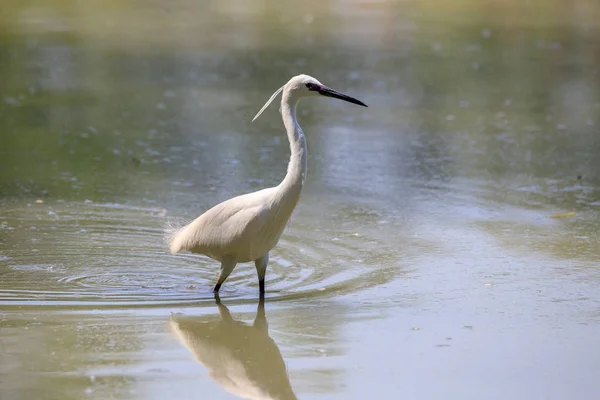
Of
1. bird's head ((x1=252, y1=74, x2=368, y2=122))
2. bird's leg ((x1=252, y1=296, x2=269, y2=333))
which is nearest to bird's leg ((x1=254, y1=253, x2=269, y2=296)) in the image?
bird's leg ((x1=252, y1=296, x2=269, y2=333))

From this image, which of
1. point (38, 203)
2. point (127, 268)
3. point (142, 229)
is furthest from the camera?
point (38, 203)

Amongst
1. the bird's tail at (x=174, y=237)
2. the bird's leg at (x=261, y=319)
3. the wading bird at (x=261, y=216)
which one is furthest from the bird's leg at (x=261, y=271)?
the bird's tail at (x=174, y=237)

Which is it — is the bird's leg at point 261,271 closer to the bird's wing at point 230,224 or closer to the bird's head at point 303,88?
the bird's wing at point 230,224

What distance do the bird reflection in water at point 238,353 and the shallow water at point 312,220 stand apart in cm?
2

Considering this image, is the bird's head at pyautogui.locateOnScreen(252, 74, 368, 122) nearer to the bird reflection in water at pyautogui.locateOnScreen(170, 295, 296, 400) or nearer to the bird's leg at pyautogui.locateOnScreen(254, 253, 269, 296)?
the bird's leg at pyautogui.locateOnScreen(254, 253, 269, 296)

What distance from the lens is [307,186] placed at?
8172 millimetres

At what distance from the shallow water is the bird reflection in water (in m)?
0.02

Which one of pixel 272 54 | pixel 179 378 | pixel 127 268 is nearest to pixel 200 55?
pixel 272 54

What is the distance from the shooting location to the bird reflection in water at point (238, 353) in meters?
4.41

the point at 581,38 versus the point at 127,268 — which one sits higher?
the point at 581,38

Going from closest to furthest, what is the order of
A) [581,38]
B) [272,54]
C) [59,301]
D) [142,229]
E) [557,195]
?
[59,301] < [142,229] < [557,195] < [272,54] < [581,38]

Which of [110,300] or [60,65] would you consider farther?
[60,65]

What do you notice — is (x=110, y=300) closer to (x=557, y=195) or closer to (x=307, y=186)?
(x=307, y=186)

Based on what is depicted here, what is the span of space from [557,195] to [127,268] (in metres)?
3.50
